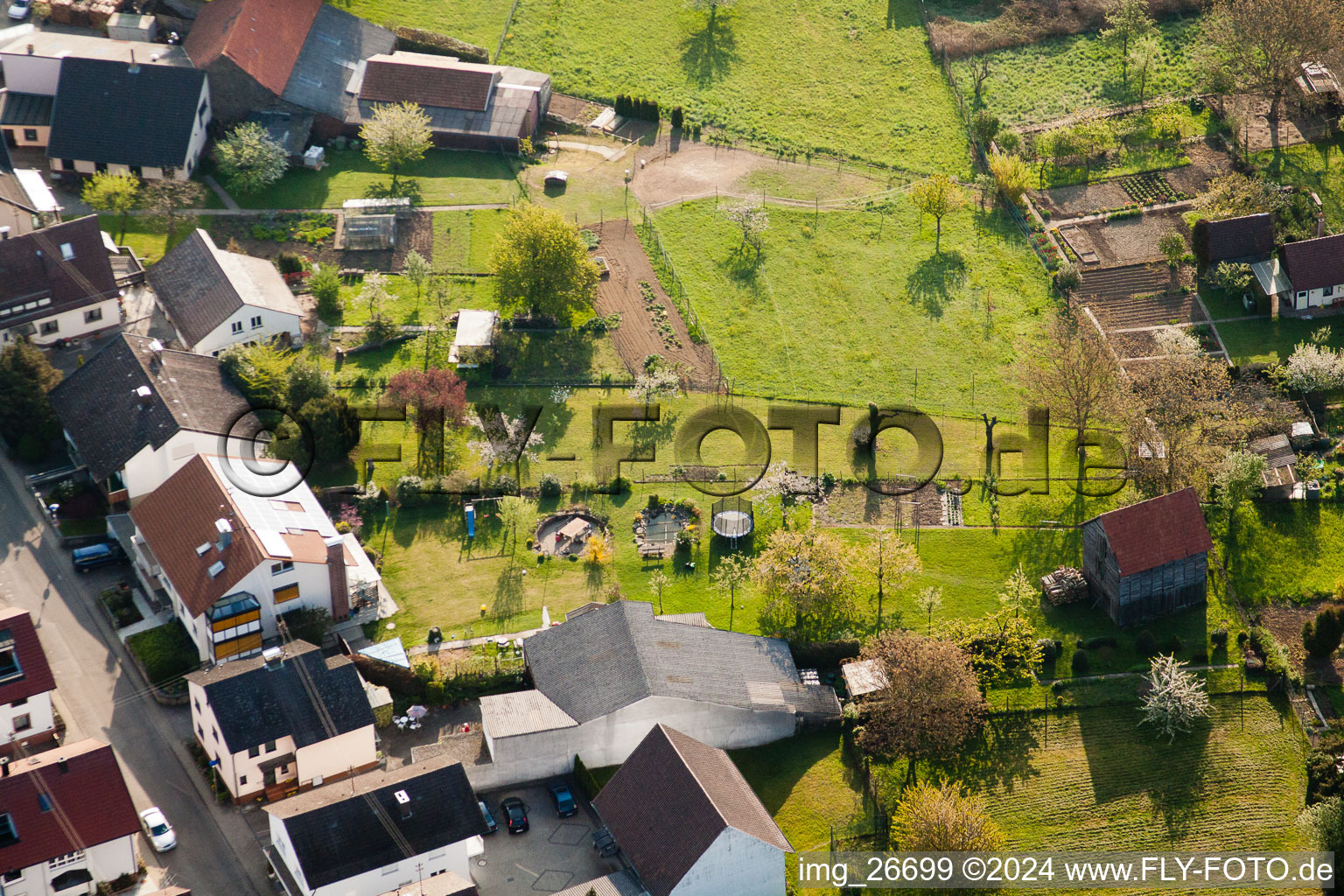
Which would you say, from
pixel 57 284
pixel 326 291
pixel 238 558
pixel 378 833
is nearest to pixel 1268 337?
pixel 326 291

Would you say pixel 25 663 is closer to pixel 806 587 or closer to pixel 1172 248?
pixel 806 587

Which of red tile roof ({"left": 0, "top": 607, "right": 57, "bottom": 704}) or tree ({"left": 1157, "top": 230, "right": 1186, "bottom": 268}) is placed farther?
tree ({"left": 1157, "top": 230, "right": 1186, "bottom": 268})

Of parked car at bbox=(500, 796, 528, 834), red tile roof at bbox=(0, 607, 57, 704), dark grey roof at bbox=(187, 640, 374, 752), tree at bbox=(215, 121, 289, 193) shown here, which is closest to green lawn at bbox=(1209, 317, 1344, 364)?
parked car at bbox=(500, 796, 528, 834)

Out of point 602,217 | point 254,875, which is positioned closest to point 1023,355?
point 602,217

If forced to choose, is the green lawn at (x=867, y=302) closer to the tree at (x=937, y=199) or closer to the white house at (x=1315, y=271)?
the tree at (x=937, y=199)

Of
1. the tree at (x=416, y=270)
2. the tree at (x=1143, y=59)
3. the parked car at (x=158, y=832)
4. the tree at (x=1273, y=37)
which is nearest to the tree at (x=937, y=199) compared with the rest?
the tree at (x=1143, y=59)

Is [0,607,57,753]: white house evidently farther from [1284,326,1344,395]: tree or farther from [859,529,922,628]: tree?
[1284,326,1344,395]: tree
